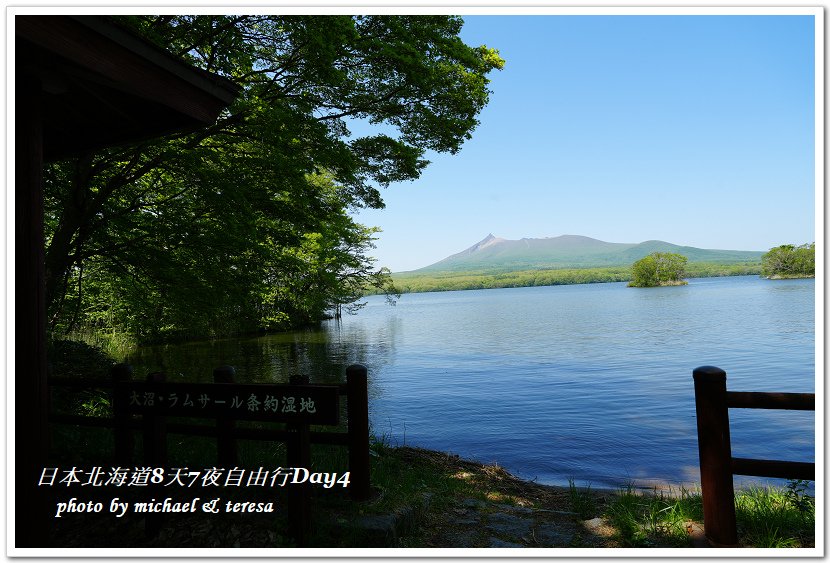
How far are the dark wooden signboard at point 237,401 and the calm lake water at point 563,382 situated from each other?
5.56 metres

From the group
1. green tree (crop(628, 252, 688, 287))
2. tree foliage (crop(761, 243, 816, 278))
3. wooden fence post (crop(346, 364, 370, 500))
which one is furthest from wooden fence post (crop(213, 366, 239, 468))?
green tree (crop(628, 252, 688, 287))

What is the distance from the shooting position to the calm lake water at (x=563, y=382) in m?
9.86

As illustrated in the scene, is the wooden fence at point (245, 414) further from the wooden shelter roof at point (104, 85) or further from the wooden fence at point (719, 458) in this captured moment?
the wooden fence at point (719, 458)

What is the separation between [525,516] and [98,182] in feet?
30.8

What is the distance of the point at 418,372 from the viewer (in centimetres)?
1936

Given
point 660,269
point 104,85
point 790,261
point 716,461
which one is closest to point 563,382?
point 716,461

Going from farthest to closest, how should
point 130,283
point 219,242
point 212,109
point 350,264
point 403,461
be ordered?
1. point 350,264
2. point 130,283
3. point 219,242
4. point 403,461
5. point 212,109

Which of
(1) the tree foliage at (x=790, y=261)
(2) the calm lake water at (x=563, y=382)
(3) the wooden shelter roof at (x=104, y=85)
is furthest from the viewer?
(1) the tree foliage at (x=790, y=261)

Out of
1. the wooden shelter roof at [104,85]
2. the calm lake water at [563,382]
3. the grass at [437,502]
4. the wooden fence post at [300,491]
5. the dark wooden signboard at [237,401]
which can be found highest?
the wooden shelter roof at [104,85]

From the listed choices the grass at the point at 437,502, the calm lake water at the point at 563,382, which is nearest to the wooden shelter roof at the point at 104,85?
the grass at the point at 437,502

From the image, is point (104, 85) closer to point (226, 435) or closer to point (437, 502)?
point (226, 435)

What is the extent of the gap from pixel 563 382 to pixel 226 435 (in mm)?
13762

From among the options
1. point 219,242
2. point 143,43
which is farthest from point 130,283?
point 143,43
